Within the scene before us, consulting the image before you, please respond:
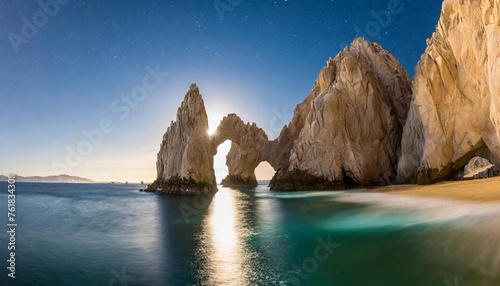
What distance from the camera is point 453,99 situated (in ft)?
87.7

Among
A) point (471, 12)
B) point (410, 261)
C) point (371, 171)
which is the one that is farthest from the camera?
point (371, 171)

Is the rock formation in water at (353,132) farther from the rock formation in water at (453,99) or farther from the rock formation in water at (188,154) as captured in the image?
the rock formation in water at (188,154)

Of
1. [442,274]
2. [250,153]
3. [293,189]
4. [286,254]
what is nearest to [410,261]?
[442,274]

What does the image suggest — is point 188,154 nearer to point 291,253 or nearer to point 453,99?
point 453,99

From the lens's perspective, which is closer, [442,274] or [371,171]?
[442,274]

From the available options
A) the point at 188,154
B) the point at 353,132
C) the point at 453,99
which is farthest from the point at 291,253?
the point at 188,154

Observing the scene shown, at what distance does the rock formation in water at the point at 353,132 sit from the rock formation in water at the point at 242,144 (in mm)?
30795

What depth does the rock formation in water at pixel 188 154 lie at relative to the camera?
46.2m

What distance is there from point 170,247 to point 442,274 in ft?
29.7

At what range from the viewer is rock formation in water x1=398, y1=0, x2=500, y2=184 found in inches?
885

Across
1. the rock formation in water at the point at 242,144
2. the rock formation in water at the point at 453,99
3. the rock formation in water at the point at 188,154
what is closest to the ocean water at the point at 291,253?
the rock formation in water at the point at 453,99

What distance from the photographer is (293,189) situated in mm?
46250

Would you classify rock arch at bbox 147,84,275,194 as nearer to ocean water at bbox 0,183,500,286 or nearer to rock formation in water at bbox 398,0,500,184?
rock formation in water at bbox 398,0,500,184

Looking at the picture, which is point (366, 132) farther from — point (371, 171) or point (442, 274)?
point (442, 274)
